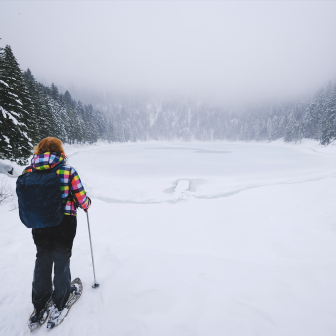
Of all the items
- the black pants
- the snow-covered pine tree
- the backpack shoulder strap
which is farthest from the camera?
the snow-covered pine tree

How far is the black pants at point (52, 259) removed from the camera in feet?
7.19

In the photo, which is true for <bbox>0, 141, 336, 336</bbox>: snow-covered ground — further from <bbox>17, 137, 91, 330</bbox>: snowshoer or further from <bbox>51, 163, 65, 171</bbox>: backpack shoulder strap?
<bbox>51, 163, 65, 171</bbox>: backpack shoulder strap

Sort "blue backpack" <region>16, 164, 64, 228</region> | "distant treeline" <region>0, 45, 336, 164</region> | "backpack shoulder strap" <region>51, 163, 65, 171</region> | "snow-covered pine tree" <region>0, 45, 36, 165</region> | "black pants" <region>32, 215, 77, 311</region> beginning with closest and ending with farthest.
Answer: "blue backpack" <region>16, 164, 64, 228</region>, "backpack shoulder strap" <region>51, 163, 65, 171</region>, "black pants" <region>32, 215, 77, 311</region>, "snow-covered pine tree" <region>0, 45, 36, 165</region>, "distant treeline" <region>0, 45, 336, 164</region>

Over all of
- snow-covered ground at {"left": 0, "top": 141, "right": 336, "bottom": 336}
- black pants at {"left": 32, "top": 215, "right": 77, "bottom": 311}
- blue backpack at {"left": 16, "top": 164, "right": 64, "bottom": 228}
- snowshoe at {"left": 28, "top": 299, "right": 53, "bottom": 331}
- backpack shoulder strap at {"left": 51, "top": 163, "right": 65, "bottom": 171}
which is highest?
backpack shoulder strap at {"left": 51, "top": 163, "right": 65, "bottom": 171}

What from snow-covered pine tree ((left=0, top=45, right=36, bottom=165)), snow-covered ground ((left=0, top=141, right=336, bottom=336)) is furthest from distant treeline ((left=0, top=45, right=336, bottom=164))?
snow-covered ground ((left=0, top=141, right=336, bottom=336))

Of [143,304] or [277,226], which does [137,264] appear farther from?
[277,226]

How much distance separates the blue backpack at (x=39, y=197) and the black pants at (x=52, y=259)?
0.67 ft

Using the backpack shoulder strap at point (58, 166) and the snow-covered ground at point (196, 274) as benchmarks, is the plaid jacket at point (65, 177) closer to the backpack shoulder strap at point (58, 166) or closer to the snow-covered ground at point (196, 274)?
the backpack shoulder strap at point (58, 166)

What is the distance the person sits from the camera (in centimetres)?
215

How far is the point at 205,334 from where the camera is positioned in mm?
2035

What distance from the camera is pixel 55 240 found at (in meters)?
2.22

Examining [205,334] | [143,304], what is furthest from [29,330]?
[205,334]

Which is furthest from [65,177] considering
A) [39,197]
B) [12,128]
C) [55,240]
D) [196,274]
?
[12,128]

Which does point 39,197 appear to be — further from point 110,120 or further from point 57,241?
point 110,120
